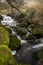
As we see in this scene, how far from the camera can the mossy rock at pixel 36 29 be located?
1814 centimetres

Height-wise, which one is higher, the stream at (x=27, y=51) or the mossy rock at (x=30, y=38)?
the stream at (x=27, y=51)

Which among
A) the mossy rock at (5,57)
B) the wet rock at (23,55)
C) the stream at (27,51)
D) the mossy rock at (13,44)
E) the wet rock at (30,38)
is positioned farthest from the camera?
the wet rock at (30,38)

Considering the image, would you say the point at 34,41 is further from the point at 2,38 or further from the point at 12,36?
the point at 2,38

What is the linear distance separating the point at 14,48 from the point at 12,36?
116cm

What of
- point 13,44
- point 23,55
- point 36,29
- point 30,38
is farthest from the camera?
point 36,29

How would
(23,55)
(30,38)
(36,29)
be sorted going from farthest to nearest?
(36,29)
(30,38)
(23,55)

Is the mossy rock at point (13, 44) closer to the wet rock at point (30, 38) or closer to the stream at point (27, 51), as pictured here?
the stream at point (27, 51)

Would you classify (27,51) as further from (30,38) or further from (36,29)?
(36,29)

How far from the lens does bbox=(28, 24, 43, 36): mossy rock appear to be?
59.5ft

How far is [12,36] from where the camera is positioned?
50.0 ft

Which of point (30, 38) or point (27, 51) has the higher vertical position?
point (27, 51)

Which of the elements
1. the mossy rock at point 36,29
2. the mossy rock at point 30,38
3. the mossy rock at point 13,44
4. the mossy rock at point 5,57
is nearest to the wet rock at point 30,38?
the mossy rock at point 30,38

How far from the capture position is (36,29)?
60.1ft

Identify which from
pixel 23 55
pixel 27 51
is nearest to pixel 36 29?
pixel 27 51
